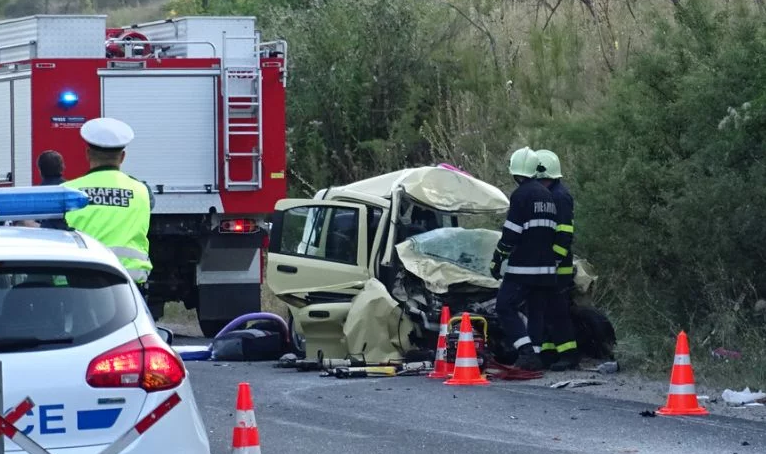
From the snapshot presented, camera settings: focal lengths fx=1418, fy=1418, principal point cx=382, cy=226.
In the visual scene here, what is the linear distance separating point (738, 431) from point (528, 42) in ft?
43.6

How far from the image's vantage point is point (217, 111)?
48.4 feet

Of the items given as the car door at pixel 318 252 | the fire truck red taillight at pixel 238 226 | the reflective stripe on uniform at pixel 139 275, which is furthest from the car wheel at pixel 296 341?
the reflective stripe on uniform at pixel 139 275

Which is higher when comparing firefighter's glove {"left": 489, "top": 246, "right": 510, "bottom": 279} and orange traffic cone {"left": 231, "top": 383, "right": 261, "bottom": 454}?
firefighter's glove {"left": 489, "top": 246, "right": 510, "bottom": 279}

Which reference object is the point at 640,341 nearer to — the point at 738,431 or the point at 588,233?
the point at 588,233

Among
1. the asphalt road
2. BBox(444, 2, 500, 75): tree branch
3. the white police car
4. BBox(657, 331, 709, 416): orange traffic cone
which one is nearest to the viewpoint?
the white police car

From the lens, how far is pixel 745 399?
966 centimetres

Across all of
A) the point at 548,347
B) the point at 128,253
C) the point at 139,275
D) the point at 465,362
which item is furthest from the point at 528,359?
the point at 128,253

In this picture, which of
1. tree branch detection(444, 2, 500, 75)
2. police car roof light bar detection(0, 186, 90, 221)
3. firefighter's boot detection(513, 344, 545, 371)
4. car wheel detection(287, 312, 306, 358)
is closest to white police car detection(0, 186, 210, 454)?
police car roof light bar detection(0, 186, 90, 221)

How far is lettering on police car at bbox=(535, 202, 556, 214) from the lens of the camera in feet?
38.4

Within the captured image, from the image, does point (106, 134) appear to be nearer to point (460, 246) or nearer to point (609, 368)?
point (460, 246)

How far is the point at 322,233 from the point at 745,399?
4.34m

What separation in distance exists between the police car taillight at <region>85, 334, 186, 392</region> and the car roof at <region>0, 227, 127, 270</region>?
34 centimetres

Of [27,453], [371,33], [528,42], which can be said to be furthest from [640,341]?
[371,33]

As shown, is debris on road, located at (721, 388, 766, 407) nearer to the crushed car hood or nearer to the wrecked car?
the wrecked car
